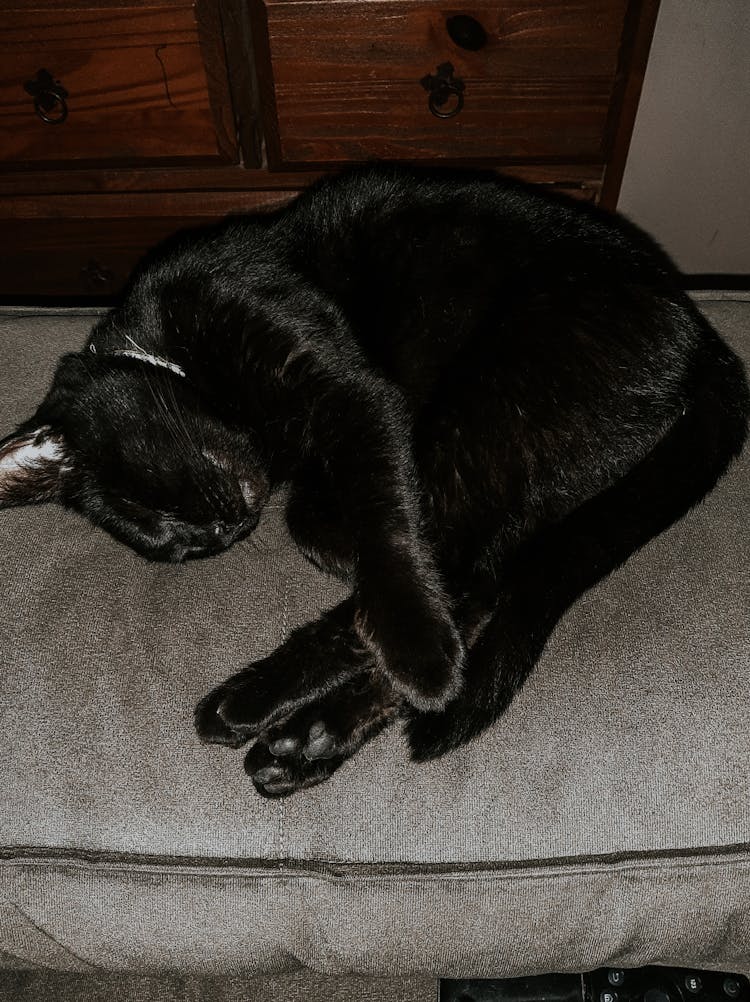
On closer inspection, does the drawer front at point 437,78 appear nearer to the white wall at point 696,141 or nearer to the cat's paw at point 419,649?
the white wall at point 696,141

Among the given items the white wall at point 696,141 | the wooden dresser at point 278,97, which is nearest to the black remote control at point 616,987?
the wooden dresser at point 278,97

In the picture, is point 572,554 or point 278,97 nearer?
point 572,554

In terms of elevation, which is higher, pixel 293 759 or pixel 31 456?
pixel 31 456

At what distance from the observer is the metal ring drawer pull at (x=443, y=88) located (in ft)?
4.68

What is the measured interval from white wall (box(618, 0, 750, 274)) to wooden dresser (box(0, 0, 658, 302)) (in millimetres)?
225

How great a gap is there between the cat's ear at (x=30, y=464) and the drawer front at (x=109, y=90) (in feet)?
2.60

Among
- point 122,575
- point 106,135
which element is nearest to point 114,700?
point 122,575

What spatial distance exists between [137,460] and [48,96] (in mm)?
871

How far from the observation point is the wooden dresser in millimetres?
1370

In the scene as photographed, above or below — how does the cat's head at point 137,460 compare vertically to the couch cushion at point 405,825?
above

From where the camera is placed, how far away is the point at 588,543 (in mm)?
908

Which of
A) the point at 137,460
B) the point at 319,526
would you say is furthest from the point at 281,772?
the point at 137,460

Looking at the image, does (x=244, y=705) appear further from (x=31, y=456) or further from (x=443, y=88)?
(x=443, y=88)

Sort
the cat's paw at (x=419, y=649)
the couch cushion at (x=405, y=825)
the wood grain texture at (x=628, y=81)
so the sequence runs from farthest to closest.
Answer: the wood grain texture at (x=628, y=81)
the cat's paw at (x=419, y=649)
the couch cushion at (x=405, y=825)
